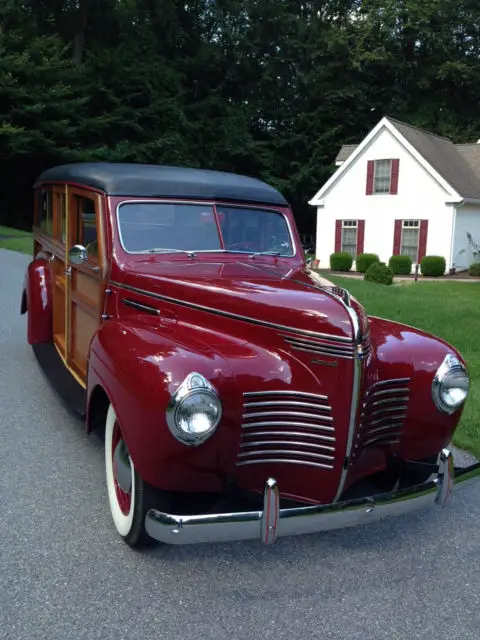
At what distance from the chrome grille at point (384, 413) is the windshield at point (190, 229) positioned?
5.00ft

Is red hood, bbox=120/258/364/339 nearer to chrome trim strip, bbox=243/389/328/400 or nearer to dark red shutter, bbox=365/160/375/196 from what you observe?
chrome trim strip, bbox=243/389/328/400

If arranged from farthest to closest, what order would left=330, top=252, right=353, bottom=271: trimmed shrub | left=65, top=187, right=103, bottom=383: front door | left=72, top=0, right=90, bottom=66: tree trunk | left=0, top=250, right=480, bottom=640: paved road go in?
left=72, top=0, right=90, bottom=66: tree trunk → left=330, top=252, right=353, bottom=271: trimmed shrub → left=65, top=187, right=103, bottom=383: front door → left=0, top=250, right=480, bottom=640: paved road

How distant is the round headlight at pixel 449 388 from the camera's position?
3.12 meters

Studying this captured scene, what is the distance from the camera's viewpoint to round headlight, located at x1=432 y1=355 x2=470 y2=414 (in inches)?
123

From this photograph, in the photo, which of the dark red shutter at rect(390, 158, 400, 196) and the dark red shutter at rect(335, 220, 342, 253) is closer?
the dark red shutter at rect(390, 158, 400, 196)

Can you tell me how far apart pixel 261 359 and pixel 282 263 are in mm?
1465

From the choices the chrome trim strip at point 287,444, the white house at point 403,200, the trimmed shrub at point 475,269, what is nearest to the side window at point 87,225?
the chrome trim strip at point 287,444

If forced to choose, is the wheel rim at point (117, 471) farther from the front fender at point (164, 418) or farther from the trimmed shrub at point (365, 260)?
the trimmed shrub at point (365, 260)

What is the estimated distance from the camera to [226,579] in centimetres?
278

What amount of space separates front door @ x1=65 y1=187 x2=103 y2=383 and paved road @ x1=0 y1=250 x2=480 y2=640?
1.08 metres

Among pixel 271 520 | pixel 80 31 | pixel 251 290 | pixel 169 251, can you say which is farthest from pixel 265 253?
pixel 80 31

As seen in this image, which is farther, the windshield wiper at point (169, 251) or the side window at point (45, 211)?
the side window at point (45, 211)

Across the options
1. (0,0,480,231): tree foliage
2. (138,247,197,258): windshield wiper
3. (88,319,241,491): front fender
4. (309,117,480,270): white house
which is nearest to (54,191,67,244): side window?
(138,247,197,258): windshield wiper

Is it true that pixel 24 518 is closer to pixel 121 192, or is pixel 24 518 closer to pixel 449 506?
pixel 121 192
